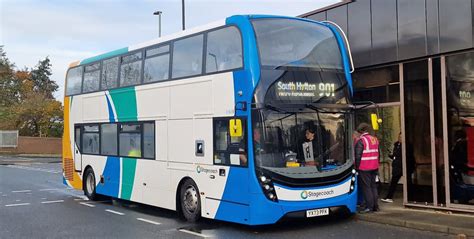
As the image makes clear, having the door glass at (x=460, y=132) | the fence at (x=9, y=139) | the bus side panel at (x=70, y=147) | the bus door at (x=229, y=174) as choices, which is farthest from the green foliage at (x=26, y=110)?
the door glass at (x=460, y=132)

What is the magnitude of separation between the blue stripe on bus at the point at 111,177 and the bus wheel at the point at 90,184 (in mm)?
734

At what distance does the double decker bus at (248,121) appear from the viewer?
8.74m

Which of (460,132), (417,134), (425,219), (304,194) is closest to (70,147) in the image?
(304,194)

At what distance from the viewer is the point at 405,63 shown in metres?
11.1

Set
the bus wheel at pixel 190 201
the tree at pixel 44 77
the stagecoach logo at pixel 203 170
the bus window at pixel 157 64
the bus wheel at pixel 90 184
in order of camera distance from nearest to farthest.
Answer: the stagecoach logo at pixel 203 170 → the bus wheel at pixel 190 201 → the bus window at pixel 157 64 → the bus wheel at pixel 90 184 → the tree at pixel 44 77

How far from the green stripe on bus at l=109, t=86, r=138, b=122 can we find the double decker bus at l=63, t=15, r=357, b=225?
0.30 meters

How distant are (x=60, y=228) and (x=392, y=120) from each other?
27.4ft

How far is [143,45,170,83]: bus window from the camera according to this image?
11148 mm

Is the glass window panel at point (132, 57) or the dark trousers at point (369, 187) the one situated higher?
the glass window panel at point (132, 57)

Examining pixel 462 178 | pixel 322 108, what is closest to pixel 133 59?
pixel 322 108

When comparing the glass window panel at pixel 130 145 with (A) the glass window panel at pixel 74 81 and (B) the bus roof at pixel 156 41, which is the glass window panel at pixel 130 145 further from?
(A) the glass window panel at pixel 74 81

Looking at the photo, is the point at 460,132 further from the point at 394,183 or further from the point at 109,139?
the point at 109,139

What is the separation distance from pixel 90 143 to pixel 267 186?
7.40 metres

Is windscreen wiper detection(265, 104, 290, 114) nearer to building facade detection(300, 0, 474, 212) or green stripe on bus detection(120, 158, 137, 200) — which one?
building facade detection(300, 0, 474, 212)
